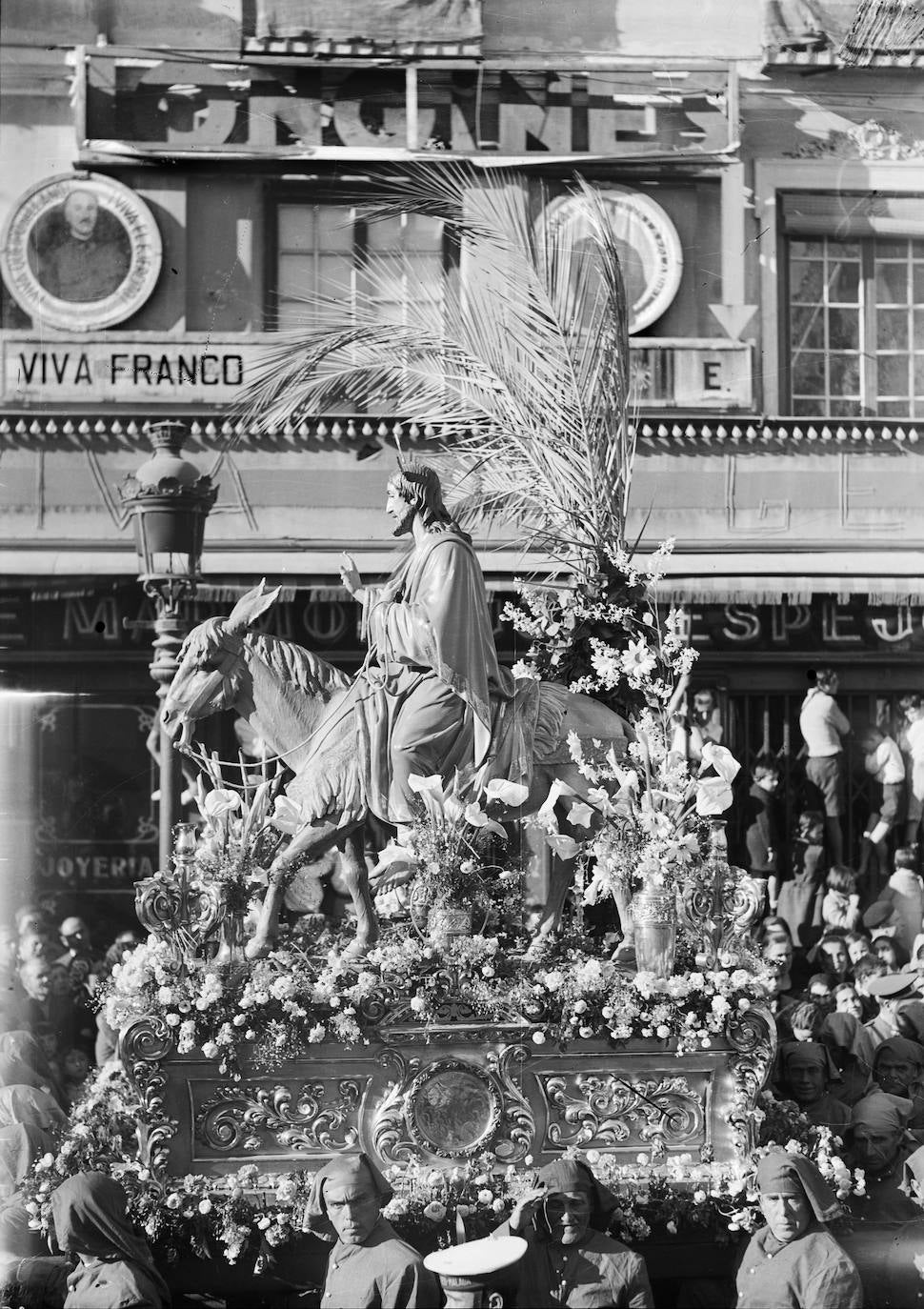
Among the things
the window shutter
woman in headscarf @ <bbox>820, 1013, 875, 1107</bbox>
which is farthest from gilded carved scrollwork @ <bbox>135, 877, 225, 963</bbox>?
the window shutter

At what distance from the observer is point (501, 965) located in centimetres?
891

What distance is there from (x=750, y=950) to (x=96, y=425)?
7.93m

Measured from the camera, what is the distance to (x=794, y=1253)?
710 cm

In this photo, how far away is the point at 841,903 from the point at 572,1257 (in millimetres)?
5972

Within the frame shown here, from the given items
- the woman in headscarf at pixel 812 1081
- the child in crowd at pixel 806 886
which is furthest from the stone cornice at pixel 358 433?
the woman in headscarf at pixel 812 1081

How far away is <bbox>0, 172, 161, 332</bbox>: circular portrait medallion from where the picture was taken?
15.5 m

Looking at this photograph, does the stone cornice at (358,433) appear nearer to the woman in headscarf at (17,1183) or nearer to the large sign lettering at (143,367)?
the large sign lettering at (143,367)

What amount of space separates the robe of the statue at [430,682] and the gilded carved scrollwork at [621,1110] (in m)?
1.59

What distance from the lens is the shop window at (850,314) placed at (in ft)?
51.4

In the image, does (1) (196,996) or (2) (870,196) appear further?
(2) (870,196)

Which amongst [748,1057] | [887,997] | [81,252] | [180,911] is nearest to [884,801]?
[887,997]

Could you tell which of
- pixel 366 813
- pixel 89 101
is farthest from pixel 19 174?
pixel 366 813

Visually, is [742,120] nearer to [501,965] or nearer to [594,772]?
[594,772]

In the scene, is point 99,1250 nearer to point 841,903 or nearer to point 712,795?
point 712,795
